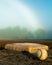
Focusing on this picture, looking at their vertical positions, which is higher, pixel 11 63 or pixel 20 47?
pixel 20 47

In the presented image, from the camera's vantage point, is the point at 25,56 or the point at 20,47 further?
the point at 20,47

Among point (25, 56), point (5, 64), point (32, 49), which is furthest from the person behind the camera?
point (32, 49)

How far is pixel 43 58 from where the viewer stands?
15562 mm

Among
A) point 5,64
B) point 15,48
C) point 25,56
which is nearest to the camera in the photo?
point 5,64

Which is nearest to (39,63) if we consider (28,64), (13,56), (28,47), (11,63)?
(28,64)

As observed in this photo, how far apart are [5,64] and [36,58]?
11.1ft

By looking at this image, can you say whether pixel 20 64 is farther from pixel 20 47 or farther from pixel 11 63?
pixel 20 47

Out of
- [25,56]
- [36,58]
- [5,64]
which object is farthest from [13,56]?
[5,64]

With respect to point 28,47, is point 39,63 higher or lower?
lower

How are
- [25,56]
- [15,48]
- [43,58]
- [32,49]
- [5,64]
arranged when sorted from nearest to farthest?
[5,64] < [43,58] < [25,56] < [32,49] < [15,48]

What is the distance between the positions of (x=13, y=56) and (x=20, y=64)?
3.01 metres

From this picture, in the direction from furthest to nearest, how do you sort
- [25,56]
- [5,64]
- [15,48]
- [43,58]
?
[15,48] < [25,56] < [43,58] < [5,64]

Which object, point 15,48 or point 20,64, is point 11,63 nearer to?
point 20,64

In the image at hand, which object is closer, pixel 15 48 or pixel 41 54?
pixel 41 54
